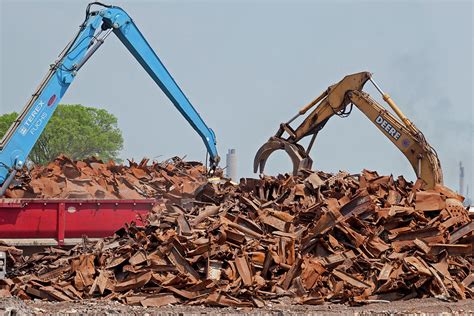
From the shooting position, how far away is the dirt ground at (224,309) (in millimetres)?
11594

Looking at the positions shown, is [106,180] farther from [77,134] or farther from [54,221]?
[77,134]

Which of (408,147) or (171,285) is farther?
(408,147)

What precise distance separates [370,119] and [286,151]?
8.15 ft

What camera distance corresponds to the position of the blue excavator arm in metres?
16.1

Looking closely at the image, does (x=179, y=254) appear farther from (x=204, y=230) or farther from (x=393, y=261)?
(x=393, y=261)

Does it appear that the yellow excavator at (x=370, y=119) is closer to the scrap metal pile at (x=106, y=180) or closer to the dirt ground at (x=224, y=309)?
the scrap metal pile at (x=106, y=180)

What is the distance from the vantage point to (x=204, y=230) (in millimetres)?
13859

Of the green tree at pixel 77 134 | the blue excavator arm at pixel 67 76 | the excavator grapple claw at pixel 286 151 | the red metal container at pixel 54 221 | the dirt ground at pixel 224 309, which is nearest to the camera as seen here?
the dirt ground at pixel 224 309

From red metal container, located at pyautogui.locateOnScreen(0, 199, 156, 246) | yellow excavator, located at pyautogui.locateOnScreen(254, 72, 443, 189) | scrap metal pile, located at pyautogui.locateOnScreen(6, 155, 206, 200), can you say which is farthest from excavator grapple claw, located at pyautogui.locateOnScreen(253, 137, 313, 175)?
red metal container, located at pyautogui.locateOnScreen(0, 199, 156, 246)

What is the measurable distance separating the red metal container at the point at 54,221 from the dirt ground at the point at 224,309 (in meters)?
2.44

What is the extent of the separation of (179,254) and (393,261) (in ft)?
10.7

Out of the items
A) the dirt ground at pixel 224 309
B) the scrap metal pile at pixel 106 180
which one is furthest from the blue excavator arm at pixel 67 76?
the dirt ground at pixel 224 309

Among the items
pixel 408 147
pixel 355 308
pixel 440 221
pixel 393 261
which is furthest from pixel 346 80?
pixel 355 308

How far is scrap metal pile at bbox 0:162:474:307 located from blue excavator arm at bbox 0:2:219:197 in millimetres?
2478
